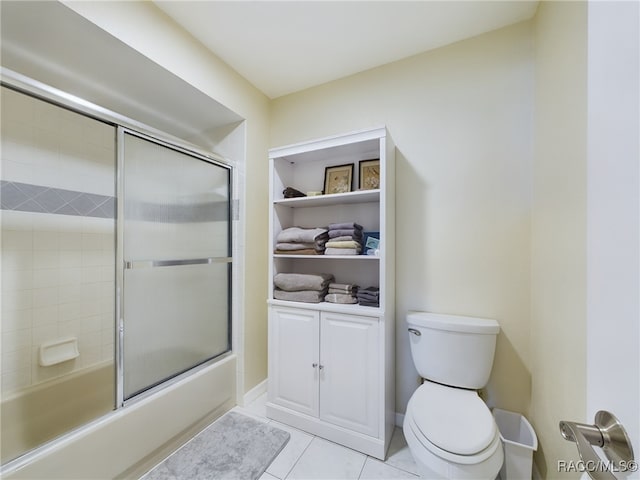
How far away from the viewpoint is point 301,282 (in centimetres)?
173

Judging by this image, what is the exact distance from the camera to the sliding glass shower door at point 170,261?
1.39 metres

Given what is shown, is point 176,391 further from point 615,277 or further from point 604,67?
point 604,67

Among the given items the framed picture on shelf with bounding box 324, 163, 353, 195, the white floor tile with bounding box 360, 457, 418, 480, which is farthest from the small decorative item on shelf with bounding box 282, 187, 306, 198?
the white floor tile with bounding box 360, 457, 418, 480

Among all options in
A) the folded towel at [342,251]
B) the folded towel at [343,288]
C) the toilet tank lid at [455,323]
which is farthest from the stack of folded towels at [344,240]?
the toilet tank lid at [455,323]

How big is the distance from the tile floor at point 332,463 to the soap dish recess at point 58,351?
147 cm

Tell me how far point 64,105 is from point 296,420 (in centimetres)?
205

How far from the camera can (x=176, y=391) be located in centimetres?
152

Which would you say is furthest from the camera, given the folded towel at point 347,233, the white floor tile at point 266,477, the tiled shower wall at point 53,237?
the folded towel at point 347,233

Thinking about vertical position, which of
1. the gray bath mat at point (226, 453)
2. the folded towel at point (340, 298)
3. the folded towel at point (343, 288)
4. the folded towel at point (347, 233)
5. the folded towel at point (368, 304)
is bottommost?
the gray bath mat at point (226, 453)

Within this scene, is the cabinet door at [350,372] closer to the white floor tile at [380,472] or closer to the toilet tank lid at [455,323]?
the white floor tile at [380,472]

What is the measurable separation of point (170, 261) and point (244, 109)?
1.24 meters

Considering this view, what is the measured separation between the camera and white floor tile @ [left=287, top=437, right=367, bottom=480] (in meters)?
1.35

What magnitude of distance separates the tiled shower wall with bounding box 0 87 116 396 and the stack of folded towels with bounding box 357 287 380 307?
1.37 meters

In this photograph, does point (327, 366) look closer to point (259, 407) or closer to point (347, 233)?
point (259, 407)
